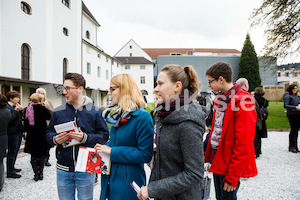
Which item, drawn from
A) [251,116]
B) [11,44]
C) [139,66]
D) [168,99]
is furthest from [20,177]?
[139,66]

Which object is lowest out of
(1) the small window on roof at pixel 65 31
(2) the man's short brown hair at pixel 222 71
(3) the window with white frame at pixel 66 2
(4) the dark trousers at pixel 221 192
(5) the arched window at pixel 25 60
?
(4) the dark trousers at pixel 221 192

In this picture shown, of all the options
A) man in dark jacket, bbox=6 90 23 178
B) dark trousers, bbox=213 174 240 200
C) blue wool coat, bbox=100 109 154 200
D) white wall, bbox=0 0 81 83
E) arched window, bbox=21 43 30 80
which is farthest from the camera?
arched window, bbox=21 43 30 80

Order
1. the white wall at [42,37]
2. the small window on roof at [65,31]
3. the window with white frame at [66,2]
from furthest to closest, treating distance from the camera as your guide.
→ the small window on roof at [65,31] → the window with white frame at [66,2] → the white wall at [42,37]

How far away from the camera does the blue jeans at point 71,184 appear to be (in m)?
2.43

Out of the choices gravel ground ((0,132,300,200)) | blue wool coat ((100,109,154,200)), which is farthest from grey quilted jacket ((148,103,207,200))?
gravel ground ((0,132,300,200))

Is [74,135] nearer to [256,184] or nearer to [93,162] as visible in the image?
[93,162]

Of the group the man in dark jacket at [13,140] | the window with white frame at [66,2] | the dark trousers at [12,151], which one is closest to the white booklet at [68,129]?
the man in dark jacket at [13,140]

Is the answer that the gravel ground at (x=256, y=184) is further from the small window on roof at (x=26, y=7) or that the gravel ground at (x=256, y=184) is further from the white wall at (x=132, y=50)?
the white wall at (x=132, y=50)

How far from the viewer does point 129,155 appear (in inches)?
70.4

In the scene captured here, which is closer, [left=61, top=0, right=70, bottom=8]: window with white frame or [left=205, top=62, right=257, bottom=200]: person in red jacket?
[left=205, top=62, right=257, bottom=200]: person in red jacket

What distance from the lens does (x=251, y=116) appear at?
6.63 ft

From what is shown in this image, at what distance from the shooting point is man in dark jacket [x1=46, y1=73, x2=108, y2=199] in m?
2.43

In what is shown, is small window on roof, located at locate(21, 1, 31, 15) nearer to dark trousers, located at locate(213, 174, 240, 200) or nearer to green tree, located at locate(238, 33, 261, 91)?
dark trousers, located at locate(213, 174, 240, 200)

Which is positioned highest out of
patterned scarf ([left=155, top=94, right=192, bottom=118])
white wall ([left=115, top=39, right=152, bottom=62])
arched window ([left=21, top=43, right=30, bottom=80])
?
white wall ([left=115, top=39, right=152, bottom=62])
